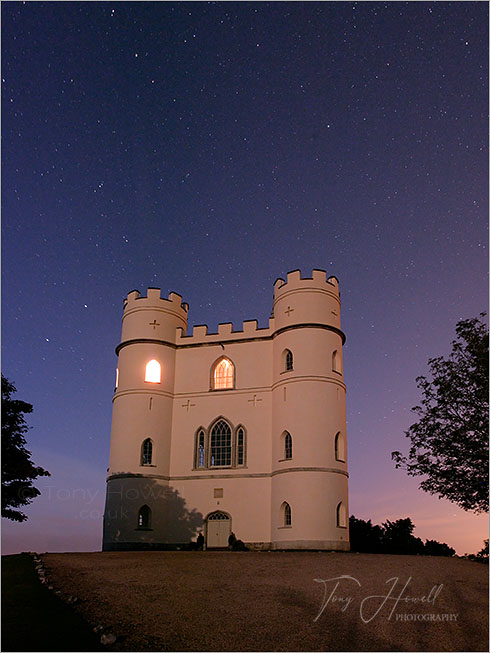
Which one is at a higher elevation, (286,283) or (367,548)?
(286,283)

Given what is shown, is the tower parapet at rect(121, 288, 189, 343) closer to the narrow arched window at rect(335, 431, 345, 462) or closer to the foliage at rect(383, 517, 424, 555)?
the narrow arched window at rect(335, 431, 345, 462)

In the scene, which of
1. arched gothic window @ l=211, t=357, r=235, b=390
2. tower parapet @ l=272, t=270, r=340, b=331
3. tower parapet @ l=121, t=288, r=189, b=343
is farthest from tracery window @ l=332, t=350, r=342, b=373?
tower parapet @ l=121, t=288, r=189, b=343

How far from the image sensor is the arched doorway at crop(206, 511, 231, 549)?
36719 mm

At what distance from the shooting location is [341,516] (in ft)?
116

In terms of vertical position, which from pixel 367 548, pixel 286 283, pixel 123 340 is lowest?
pixel 367 548

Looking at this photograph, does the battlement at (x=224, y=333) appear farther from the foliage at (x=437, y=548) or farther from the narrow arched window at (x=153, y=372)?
the foliage at (x=437, y=548)

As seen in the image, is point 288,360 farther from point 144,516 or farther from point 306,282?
point 144,516

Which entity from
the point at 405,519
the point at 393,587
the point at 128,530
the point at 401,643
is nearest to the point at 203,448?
the point at 128,530

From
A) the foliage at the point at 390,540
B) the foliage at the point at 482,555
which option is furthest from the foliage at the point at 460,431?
the foliage at the point at 390,540

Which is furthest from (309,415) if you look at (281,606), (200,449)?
(281,606)

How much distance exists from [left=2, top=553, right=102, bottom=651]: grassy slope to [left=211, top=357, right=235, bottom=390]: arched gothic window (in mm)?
24253

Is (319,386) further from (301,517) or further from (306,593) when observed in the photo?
(306,593)

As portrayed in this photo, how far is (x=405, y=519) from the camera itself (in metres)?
43.8

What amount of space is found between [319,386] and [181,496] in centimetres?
1089
